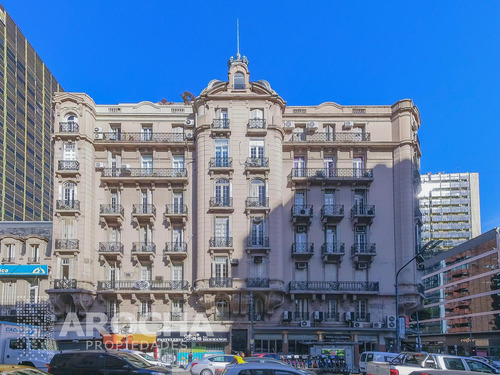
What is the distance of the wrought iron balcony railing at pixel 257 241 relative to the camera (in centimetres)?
4784

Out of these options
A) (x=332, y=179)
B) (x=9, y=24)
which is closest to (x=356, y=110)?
(x=332, y=179)

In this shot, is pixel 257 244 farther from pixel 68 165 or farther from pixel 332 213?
pixel 68 165

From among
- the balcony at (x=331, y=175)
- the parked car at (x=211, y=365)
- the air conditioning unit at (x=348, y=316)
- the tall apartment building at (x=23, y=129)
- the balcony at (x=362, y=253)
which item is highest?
the tall apartment building at (x=23, y=129)

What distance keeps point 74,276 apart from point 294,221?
60.7ft

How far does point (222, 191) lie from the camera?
4919cm

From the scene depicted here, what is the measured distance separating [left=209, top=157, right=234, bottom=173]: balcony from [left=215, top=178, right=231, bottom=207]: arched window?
923 mm

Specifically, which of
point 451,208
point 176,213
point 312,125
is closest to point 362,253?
point 312,125

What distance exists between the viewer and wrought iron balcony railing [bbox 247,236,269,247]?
157ft

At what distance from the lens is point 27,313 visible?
49.4m

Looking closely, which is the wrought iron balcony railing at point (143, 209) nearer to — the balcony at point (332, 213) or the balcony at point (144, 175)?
the balcony at point (144, 175)

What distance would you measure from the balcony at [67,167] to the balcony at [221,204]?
1152 cm

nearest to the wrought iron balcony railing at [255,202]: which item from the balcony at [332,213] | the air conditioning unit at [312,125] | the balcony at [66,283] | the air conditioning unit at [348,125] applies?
the balcony at [332,213]

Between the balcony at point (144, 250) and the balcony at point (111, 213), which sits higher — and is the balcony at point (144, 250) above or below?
below

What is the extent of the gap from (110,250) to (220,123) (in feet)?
46.1
